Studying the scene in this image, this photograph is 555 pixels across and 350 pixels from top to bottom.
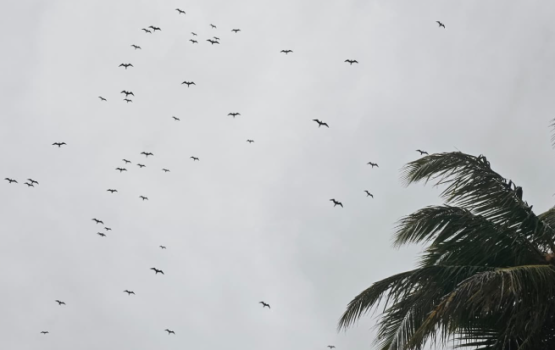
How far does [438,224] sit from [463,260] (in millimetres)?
829

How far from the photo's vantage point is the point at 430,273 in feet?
44.1

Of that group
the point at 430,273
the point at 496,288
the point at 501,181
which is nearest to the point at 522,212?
the point at 501,181

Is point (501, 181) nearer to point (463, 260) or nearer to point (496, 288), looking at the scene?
point (463, 260)

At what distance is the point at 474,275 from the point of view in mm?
11688

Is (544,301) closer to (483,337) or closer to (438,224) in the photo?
(483,337)

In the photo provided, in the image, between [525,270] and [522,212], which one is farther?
[522,212]

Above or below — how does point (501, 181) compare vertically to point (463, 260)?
above

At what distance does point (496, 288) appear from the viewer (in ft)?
37.5

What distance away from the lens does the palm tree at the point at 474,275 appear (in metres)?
11.6

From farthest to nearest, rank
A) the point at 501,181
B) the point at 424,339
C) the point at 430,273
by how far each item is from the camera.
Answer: the point at 501,181, the point at 430,273, the point at 424,339

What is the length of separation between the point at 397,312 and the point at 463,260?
Answer: 157 centimetres

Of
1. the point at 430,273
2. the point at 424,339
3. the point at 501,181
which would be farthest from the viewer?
the point at 501,181

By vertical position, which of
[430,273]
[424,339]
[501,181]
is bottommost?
[424,339]

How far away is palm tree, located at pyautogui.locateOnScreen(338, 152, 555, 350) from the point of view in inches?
458
